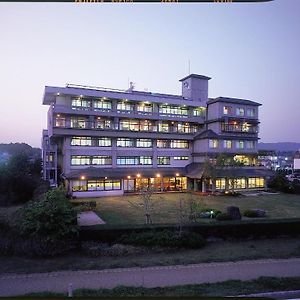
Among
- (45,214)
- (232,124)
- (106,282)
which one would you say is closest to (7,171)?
(45,214)

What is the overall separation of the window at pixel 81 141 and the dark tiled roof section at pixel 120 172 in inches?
78.0

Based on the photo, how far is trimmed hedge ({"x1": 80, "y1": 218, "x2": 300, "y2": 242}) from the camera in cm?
1030

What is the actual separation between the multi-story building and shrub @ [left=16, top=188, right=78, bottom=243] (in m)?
12.8


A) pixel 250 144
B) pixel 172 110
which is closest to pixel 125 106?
pixel 172 110

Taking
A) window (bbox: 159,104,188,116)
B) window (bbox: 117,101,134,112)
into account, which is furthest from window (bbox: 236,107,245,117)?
window (bbox: 117,101,134,112)

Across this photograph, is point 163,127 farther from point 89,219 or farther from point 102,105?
point 89,219

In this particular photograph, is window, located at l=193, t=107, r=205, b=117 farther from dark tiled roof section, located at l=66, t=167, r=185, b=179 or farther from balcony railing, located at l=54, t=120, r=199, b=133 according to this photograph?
dark tiled roof section, located at l=66, t=167, r=185, b=179

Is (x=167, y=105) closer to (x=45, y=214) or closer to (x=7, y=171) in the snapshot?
(x=7, y=171)

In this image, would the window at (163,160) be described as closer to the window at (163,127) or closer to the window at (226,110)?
the window at (163,127)

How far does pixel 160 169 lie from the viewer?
87.6ft

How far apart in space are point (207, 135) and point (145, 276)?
20.4 m

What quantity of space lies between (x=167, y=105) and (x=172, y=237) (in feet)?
62.6

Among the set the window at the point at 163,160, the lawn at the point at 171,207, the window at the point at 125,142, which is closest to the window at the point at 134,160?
the window at the point at 163,160

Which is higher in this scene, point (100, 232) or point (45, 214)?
point (45, 214)
